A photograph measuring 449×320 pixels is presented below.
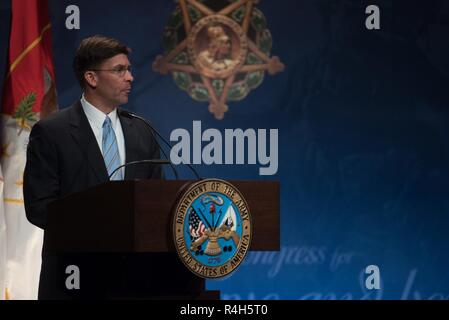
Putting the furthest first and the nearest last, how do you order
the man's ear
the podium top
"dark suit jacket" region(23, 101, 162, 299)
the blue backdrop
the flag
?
the blue backdrop, the flag, the man's ear, "dark suit jacket" region(23, 101, 162, 299), the podium top

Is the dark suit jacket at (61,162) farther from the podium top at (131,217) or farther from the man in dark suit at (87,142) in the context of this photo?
the podium top at (131,217)

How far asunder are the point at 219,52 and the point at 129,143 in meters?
3.44

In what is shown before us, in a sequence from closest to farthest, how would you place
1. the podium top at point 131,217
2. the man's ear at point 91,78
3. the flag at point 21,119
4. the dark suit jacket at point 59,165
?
1. the podium top at point 131,217
2. the dark suit jacket at point 59,165
3. the man's ear at point 91,78
4. the flag at point 21,119

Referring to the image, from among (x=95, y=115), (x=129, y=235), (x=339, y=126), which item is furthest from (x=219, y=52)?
(x=129, y=235)

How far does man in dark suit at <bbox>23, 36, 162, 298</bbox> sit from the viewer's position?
2896 millimetres

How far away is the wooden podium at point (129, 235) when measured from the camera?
7.72 ft

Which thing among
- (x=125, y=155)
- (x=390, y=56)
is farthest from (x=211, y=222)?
(x=390, y=56)

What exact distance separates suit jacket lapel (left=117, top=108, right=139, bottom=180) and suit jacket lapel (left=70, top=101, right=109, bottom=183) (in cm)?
9

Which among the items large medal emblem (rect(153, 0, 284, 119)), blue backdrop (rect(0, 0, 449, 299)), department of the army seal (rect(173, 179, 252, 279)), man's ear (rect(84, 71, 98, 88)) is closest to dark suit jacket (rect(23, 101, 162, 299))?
man's ear (rect(84, 71, 98, 88))

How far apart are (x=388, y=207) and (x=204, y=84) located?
1.65 metres

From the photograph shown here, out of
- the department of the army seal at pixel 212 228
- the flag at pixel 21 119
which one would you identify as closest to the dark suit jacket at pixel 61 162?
the department of the army seal at pixel 212 228

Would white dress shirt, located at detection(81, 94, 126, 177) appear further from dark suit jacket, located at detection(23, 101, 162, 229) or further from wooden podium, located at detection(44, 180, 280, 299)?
wooden podium, located at detection(44, 180, 280, 299)

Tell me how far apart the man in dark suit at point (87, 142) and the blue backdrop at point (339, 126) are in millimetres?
3104

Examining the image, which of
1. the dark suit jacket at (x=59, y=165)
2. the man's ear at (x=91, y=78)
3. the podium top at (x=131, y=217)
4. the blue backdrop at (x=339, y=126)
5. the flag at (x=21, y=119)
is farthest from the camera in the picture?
the blue backdrop at (x=339, y=126)
